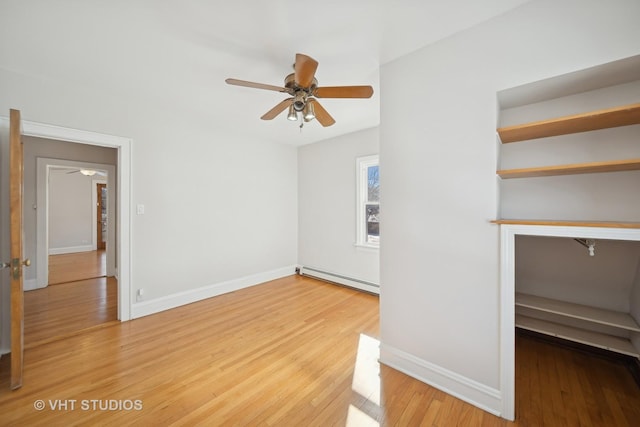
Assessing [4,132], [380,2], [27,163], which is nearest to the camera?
[380,2]

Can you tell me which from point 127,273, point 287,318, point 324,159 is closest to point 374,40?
point 324,159

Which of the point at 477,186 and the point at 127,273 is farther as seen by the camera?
the point at 127,273

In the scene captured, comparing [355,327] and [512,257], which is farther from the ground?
[512,257]

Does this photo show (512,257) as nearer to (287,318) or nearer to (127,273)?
(287,318)

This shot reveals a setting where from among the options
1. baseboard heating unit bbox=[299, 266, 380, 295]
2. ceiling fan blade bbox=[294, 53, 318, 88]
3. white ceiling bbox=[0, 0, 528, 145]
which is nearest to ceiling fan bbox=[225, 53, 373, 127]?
ceiling fan blade bbox=[294, 53, 318, 88]

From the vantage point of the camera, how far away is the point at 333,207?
429 centimetres

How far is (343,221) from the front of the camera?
4164mm

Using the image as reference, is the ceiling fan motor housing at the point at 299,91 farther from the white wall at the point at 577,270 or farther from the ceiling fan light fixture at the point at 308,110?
the white wall at the point at 577,270

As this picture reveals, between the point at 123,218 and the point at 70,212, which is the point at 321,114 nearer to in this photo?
the point at 123,218

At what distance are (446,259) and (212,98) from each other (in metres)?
3.01

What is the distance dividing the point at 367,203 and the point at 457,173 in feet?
7.46

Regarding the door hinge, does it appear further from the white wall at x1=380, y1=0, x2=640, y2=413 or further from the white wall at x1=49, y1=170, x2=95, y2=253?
the white wall at x1=49, y1=170, x2=95, y2=253

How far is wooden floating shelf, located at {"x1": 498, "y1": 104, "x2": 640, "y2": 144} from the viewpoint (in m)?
1.26

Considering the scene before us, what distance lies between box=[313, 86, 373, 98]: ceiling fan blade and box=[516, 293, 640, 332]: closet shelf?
2.22 meters
